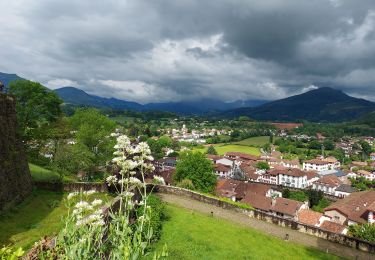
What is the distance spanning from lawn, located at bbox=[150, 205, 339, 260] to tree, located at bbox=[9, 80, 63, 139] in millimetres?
19363

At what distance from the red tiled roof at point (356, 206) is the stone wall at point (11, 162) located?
44339 millimetres

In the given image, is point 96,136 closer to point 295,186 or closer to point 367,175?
point 295,186

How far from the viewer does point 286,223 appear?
1983 centimetres

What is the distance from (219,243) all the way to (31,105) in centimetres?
2483

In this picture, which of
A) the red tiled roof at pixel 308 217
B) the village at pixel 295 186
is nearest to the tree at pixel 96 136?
the village at pixel 295 186

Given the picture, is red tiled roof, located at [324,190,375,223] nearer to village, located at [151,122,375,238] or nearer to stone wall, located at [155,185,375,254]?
village, located at [151,122,375,238]

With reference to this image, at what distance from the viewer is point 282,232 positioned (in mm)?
18781

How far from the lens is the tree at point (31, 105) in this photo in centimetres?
3072

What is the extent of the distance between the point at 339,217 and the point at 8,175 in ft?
156

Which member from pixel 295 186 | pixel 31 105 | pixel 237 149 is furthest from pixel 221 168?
pixel 31 105

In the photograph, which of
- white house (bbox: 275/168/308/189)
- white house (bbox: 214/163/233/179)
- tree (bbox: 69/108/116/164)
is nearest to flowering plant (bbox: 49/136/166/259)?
tree (bbox: 69/108/116/164)

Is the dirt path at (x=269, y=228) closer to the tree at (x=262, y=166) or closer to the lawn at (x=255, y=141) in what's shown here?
the tree at (x=262, y=166)

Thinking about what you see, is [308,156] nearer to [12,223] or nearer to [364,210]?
[364,210]

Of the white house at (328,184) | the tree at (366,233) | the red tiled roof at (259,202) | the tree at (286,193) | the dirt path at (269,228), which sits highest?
the dirt path at (269,228)
